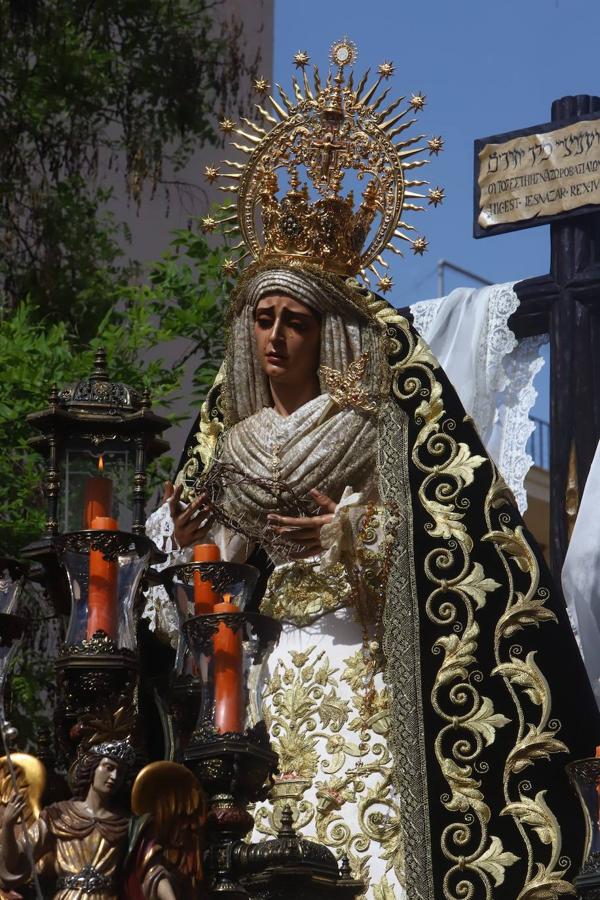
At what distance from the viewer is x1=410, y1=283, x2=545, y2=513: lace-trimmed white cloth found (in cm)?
1122

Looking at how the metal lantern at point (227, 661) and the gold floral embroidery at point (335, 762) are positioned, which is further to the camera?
the gold floral embroidery at point (335, 762)

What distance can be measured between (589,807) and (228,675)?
151 centimetres

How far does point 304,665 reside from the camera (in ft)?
28.6

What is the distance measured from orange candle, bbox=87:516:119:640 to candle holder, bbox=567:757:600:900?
5.38 feet

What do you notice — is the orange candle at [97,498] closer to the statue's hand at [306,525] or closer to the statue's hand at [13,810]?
the statue's hand at [13,810]

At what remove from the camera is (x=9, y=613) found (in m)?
7.24

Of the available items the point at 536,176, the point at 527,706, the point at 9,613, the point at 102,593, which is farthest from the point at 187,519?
the point at 536,176

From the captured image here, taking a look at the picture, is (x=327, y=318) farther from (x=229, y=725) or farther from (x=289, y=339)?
(x=229, y=725)

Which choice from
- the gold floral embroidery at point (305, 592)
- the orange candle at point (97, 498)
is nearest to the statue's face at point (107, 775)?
the orange candle at point (97, 498)

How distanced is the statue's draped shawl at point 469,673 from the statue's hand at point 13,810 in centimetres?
193

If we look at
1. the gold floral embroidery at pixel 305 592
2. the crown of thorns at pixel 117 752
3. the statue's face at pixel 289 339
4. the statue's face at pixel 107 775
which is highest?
the statue's face at pixel 289 339

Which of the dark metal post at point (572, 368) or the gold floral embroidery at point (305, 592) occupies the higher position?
the dark metal post at point (572, 368)

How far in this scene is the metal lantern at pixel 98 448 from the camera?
7.65 meters

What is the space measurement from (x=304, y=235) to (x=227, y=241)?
4726 millimetres
